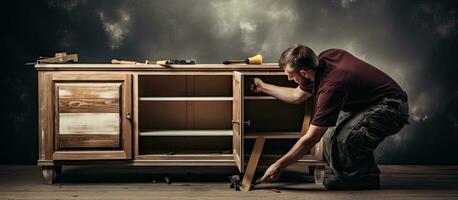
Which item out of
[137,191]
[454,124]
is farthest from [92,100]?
[454,124]

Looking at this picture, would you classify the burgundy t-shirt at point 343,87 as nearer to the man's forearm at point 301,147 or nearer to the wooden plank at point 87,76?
the man's forearm at point 301,147

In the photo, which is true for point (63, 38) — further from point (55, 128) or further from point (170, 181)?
point (170, 181)

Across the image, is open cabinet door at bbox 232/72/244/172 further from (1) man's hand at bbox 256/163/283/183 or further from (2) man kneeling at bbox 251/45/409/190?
(1) man's hand at bbox 256/163/283/183

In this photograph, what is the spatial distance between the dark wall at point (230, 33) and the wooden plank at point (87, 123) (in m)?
0.81

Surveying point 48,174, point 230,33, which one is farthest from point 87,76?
point 230,33

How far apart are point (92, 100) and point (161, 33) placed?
3.05ft

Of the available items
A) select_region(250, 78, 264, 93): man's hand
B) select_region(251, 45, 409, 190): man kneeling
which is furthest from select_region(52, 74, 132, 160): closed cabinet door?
select_region(251, 45, 409, 190): man kneeling

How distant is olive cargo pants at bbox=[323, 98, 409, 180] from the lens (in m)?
3.62

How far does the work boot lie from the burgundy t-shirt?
17.4 inches

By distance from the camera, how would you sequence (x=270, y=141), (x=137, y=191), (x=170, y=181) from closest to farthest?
(x=137, y=191)
(x=170, y=181)
(x=270, y=141)

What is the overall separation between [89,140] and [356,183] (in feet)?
5.76

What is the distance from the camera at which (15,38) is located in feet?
15.0

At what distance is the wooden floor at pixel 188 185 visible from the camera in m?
3.58

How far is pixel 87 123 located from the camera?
390cm
